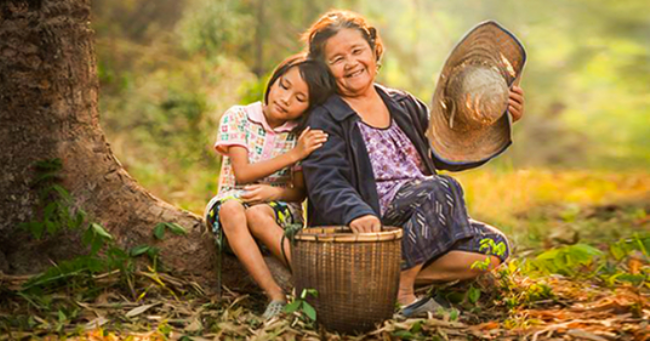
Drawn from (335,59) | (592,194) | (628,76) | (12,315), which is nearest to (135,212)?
(12,315)

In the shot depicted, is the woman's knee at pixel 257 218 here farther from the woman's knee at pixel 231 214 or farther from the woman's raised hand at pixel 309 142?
the woman's raised hand at pixel 309 142

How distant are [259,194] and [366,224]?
0.62 m

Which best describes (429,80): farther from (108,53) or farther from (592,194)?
(108,53)

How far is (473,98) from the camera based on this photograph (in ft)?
11.4

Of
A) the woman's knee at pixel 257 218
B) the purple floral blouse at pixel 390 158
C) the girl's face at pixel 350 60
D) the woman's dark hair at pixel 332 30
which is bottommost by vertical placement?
the woman's knee at pixel 257 218

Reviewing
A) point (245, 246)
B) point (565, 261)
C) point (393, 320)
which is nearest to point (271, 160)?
point (245, 246)

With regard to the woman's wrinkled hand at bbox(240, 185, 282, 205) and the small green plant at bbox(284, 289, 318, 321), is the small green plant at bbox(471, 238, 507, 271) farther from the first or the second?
the woman's wrinkled hand at bbox(240, 185, 282, 205)

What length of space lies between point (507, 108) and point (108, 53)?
685cm

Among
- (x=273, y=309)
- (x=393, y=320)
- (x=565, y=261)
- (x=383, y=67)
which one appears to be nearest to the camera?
(x=393, y=320)

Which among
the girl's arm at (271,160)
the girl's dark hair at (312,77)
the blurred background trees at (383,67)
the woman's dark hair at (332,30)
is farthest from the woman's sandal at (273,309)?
the blurred background trees at (383,67)

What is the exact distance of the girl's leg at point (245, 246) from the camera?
333 centimetres

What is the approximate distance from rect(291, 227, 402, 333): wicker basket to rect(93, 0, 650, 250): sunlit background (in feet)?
9.66

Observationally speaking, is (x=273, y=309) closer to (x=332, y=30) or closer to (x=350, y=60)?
(x=350, y=60)

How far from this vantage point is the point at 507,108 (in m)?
3.61
